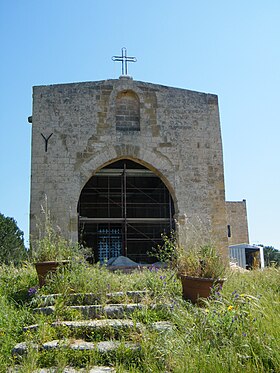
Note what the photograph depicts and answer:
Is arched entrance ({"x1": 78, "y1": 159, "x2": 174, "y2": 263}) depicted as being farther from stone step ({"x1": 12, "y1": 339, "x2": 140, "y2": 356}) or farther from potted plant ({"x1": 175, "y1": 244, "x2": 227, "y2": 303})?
stone step ({"x1": 12, "y1": 339, "x2": 140, "y2": 356})

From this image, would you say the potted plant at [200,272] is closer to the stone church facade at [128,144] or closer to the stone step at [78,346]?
the stone step at [78,346]

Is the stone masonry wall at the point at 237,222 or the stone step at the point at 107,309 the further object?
the stone masonry wall at the point at 237,222

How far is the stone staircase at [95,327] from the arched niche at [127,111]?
6.63 metres

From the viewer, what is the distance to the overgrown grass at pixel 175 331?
11.6 ft

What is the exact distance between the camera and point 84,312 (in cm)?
509

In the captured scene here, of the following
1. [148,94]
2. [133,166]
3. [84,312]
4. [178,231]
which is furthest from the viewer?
[133,166]

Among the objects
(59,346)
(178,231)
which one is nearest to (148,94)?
(178,231)

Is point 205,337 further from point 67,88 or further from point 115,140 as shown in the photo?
point 67,88

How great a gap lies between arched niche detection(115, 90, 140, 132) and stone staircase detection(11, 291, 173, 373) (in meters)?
6.63

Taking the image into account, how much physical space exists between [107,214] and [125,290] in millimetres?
12704

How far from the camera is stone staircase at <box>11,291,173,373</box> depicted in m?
4.12

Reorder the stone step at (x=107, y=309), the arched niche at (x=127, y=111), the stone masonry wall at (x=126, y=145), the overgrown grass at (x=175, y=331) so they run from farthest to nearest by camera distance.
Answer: the arched niche at (x=127, y=111), the stone masonry wall at (x=126, y=145), the stone step at (x=107, y=309), the overgrown grass at (x=175, y=331)

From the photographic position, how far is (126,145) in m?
11.1

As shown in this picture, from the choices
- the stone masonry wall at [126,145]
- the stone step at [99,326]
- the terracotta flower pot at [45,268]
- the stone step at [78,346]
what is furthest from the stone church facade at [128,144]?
the stone step at [78,346]
